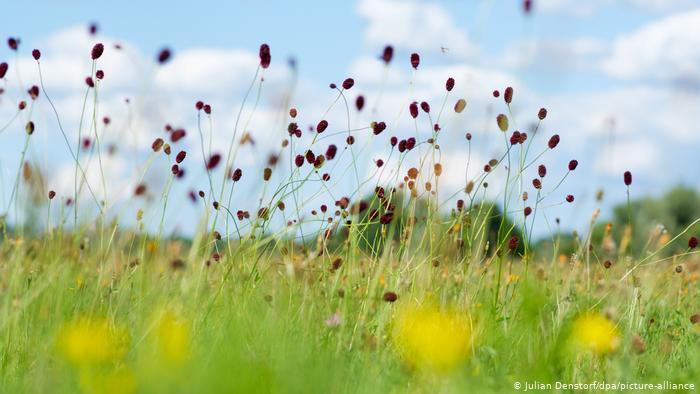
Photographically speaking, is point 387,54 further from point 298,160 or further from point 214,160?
point 214,160

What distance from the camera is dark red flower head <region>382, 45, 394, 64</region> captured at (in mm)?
3847

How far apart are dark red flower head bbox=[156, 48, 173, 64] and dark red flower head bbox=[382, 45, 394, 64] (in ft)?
3.02

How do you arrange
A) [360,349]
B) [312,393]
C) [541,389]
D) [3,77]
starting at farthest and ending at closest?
[3,77] → [360,349] → [541,389] → [312,393]

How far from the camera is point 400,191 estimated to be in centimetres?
456

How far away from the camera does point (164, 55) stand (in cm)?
352

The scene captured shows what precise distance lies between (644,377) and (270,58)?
78.3 inches

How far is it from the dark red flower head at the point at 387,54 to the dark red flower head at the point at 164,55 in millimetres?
920

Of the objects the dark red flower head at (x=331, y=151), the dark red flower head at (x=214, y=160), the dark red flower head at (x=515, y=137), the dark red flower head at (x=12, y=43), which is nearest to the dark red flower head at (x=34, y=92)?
the dark red flower head at (x=12, y=43)

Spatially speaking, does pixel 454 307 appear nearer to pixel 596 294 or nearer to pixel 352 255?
pixel 352 255

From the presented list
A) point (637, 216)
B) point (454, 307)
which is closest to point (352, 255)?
point (454, 307)

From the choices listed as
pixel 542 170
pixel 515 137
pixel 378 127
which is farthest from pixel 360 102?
pixel 542 170

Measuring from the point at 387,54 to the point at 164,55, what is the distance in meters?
0.97

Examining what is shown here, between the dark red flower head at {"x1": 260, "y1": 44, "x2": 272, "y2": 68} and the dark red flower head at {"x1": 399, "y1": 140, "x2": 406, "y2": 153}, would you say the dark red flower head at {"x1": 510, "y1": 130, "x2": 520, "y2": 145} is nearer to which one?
the dark red flower head at {"x1": 399, "y1": 140, "x2": 406, "y2": 153}

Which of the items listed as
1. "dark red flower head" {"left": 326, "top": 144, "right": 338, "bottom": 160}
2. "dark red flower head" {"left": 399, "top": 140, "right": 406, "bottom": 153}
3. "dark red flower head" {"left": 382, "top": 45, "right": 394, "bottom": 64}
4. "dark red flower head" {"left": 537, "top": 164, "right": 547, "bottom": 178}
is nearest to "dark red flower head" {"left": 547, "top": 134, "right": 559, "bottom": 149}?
"dark red flower head" {"left": 537, "top": 164, "right": 547, "bottom": 178}
